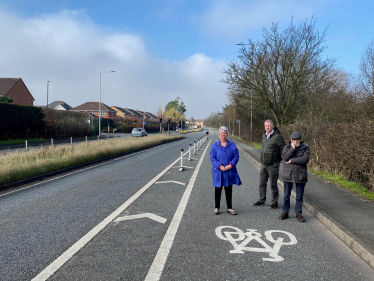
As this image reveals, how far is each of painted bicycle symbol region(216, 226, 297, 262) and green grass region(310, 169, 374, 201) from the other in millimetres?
3301

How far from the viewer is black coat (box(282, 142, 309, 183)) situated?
5.39 m

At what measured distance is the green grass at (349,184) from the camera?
23.0 ft

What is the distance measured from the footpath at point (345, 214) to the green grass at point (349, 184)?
19 cm

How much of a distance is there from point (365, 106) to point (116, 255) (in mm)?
9355

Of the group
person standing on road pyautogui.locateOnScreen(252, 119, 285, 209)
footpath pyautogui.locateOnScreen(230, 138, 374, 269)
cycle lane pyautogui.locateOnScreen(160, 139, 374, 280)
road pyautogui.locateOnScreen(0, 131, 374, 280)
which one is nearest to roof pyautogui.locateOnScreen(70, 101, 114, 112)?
road pyautogui.locateOnScreen(0, 131, 374, 280)

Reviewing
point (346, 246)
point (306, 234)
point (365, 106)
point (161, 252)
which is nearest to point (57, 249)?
point (161, 252)

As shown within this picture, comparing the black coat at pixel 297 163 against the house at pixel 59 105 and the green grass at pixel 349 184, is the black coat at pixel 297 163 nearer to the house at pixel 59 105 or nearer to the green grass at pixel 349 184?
the green grass at pixel 349 184

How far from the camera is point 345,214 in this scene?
18.2 ft

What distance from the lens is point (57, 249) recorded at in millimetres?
4105

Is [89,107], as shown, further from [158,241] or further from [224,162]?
[158,241]

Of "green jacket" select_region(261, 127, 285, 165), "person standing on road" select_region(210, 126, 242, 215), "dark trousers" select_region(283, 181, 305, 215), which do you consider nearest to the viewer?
"dark trousers" select_region(283, 181, 305, 215)

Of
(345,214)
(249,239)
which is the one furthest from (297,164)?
(249,239)

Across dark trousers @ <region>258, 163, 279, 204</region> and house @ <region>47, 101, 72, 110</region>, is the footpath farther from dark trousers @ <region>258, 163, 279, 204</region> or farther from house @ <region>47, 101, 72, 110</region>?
house @ <region>47, 101, 72, 110</region>

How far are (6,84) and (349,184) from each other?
58120 mm
